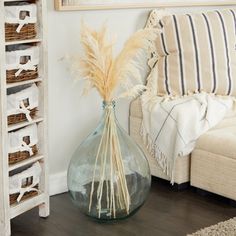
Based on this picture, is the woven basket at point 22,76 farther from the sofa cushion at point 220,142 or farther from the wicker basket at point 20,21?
the sofa cushion at point 220,142

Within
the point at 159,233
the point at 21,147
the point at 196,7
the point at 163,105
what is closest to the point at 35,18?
the point at 21,147

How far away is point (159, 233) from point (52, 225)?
1.75 ft

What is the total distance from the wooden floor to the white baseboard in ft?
0.14

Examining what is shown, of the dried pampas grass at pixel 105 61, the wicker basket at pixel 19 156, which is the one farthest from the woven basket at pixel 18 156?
the dried pampas grass at pixel 105 61

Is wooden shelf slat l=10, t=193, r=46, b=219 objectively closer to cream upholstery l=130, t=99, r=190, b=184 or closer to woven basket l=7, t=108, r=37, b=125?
woven basket l=7, t=108, r=37, b=125

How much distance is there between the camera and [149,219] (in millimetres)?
2965

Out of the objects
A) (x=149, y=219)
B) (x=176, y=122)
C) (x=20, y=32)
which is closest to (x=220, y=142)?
(x=176, y=122)

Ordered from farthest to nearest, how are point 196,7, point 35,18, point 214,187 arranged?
1. point 196,7
2. point 214,187
3. point 35,18

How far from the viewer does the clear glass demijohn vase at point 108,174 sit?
2906 mm

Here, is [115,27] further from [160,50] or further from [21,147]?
[21,147]

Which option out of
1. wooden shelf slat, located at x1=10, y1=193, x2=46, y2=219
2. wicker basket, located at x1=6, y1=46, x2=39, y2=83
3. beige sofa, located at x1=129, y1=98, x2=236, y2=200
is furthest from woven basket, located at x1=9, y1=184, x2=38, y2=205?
beige sofa, located at x1=129, y1=98, x2=236, y2=200

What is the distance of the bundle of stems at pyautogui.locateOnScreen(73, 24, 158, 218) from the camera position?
2.90 meters

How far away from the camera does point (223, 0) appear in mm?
3949

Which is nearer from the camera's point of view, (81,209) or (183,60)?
(81,209)
